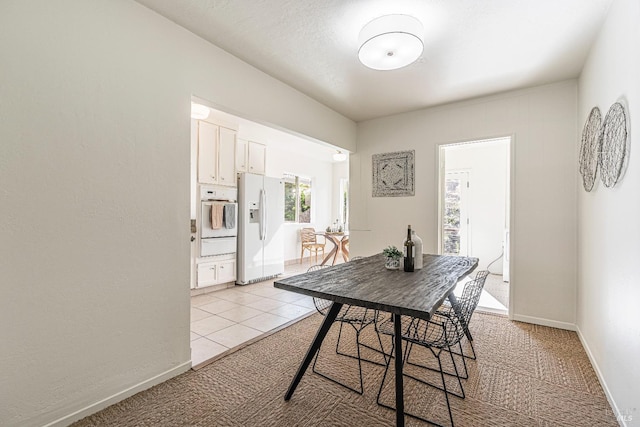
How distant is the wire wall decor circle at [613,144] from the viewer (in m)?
1.70

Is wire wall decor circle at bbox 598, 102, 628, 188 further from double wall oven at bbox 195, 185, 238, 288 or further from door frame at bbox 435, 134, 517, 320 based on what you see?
double wall oven at bbox 195, 185, 238, 288

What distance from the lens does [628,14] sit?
1652mm

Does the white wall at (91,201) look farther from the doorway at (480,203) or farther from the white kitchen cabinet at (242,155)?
the doorway at (480,203)

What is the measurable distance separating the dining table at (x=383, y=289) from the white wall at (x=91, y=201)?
93 centimetres

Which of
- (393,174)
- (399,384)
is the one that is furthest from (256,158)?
(399,384)

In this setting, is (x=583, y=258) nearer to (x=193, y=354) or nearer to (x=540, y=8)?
(x=540, y=8)

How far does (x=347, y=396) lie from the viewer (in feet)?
6.32

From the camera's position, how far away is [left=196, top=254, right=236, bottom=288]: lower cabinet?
14.2ft

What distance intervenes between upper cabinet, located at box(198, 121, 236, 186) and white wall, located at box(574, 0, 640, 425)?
4271 millimetres

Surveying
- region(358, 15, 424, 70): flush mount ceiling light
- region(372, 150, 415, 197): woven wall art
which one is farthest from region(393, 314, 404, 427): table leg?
region(372, 150, 415, 197): woven wall art

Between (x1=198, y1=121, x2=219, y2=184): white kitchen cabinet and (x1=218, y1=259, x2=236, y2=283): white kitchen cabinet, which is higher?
(x1=198, y1=121, x2=219, y2=184): white kitchen cabinet

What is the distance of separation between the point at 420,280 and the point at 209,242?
3335mm

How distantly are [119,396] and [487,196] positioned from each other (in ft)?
19.7

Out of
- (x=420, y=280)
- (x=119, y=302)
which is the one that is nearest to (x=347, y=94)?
(x=420, y=280)
